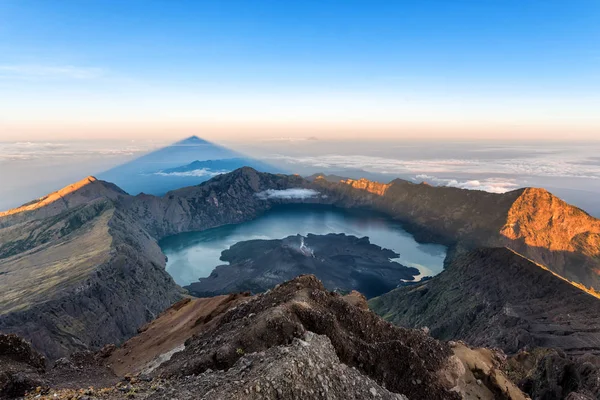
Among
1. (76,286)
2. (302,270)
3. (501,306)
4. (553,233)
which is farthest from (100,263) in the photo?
(553,233)

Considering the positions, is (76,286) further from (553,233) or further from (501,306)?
(553,233)

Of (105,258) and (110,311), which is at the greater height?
(105,258)

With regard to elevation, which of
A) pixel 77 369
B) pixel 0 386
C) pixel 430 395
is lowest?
pixel 77 369

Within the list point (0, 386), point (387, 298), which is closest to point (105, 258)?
point (387, 298)

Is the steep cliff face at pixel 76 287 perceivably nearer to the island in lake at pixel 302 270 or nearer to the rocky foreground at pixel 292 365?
the island in lake at pixel 302 270

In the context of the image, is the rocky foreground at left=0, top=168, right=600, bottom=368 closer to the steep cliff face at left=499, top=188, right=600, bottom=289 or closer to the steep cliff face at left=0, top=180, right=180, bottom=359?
the steep cliff face at left=0, top=180, right=180, bottom=359

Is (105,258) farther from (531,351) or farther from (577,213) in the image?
(577,213)
